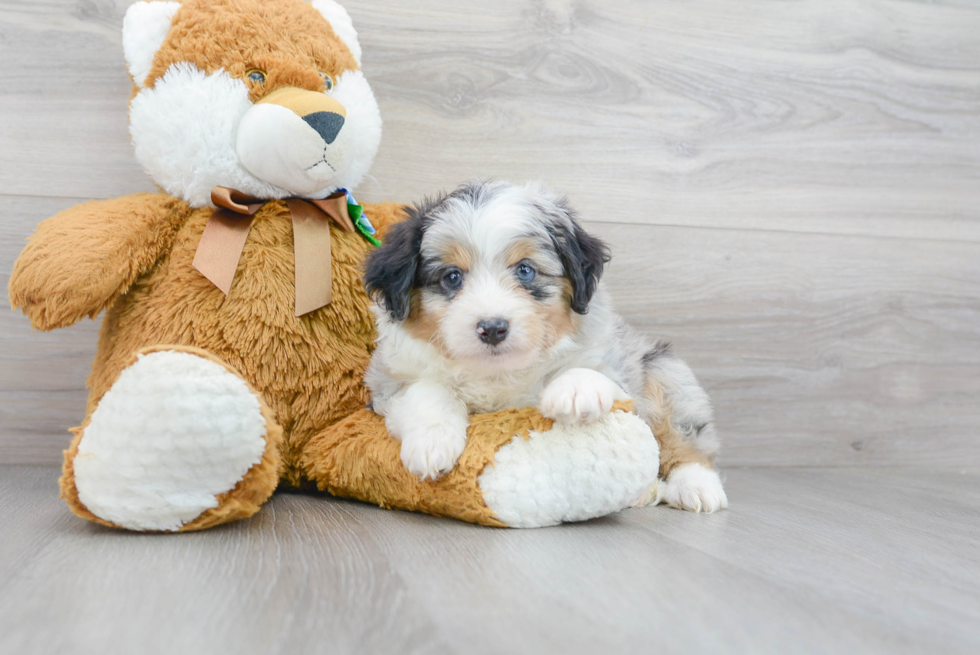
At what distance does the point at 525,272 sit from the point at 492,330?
8.2 inches

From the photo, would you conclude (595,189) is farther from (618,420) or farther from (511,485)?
(511,485)

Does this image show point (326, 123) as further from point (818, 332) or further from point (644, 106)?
point (818, 332)

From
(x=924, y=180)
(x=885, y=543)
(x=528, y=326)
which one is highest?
(x=924, y=180)

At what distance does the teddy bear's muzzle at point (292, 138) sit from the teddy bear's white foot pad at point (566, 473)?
83 centimetres

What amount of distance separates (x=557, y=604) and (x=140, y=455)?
795 millimetres

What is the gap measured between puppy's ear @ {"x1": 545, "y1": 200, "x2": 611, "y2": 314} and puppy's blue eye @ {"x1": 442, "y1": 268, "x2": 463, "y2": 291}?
0.77 feet

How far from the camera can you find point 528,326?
64.1 inches

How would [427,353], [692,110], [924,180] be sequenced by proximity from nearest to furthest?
[427,353]
[692,110]
[924,180]

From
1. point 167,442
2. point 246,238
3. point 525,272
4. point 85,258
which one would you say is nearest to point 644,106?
point 525,272

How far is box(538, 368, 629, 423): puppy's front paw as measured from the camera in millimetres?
1586

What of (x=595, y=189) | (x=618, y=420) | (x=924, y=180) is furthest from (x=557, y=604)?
(x=924, y=180)

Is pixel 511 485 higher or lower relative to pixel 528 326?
lower

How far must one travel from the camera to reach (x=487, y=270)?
170 cm

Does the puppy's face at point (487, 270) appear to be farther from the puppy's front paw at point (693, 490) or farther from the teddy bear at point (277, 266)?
the puppy's front paw at point (693, 490)
